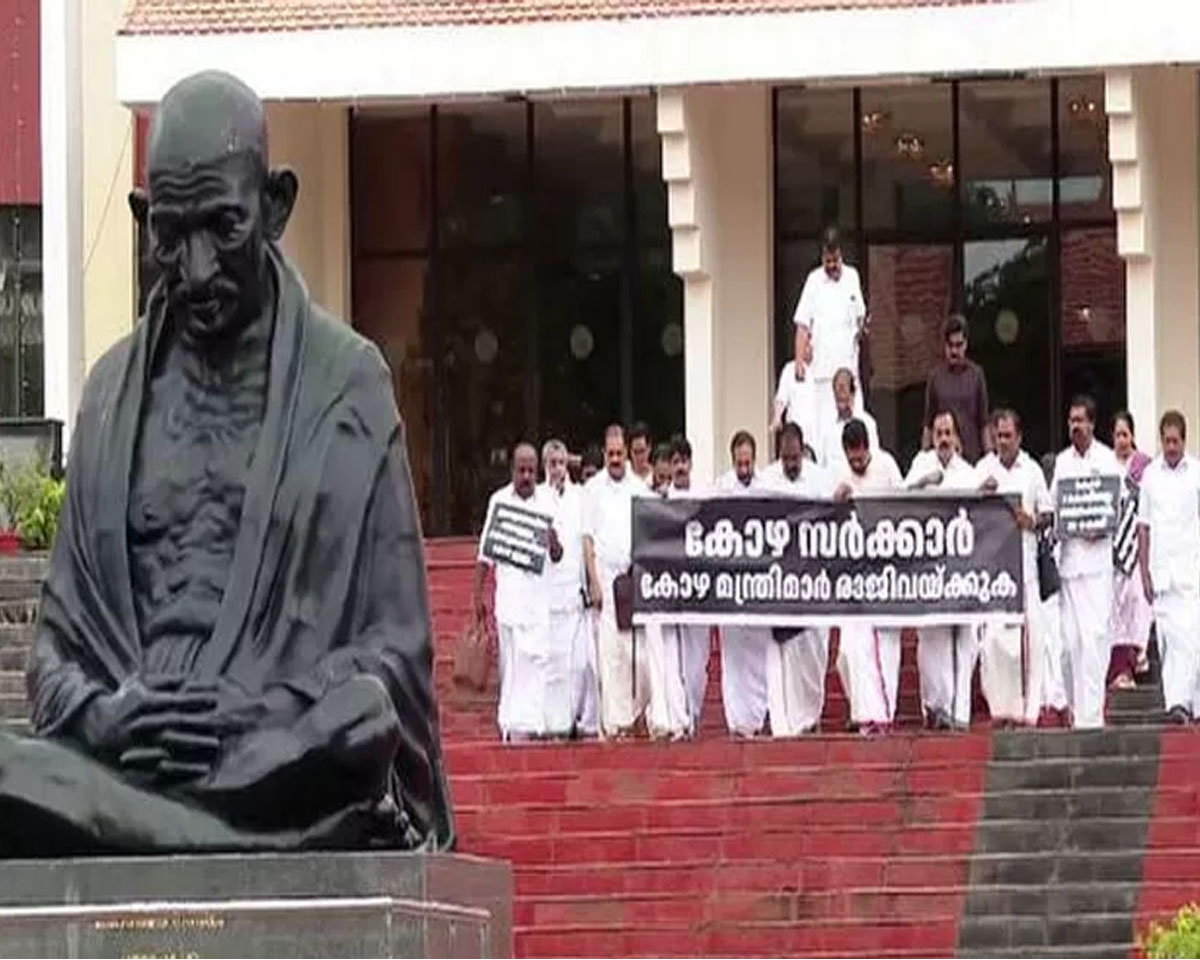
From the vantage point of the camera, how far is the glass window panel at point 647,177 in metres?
34.0

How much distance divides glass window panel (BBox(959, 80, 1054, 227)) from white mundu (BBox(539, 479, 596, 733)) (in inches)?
377

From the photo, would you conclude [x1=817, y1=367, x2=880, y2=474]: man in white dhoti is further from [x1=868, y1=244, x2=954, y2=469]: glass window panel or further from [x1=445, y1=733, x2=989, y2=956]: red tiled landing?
[x1=868, y1=244, x2=954, y2=469]: glass window panel

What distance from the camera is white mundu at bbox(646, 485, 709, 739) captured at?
945 inches

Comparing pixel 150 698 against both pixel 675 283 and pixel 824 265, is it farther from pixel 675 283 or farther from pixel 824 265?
pixel 675 283

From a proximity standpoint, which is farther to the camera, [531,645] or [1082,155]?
[1082,155]

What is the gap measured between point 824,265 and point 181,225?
17203 millimetres

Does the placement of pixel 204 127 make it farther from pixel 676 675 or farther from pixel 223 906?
pixel 676 675

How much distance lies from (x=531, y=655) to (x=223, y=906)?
1361 centimetres

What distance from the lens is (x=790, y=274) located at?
33.8 m

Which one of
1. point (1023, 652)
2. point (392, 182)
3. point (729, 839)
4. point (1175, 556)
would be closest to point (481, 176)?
point (392, 182)

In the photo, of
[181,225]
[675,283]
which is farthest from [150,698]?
[675,283]

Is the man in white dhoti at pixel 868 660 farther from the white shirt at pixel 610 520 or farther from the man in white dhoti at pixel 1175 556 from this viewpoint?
the man in white dhoti at pixel 1175 556

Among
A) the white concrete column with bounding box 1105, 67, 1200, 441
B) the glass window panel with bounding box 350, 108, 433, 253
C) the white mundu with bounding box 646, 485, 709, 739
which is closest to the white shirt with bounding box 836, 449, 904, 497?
the white mundu with bounding box 646, 485, 709, 739

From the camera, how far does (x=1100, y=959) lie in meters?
20.3
